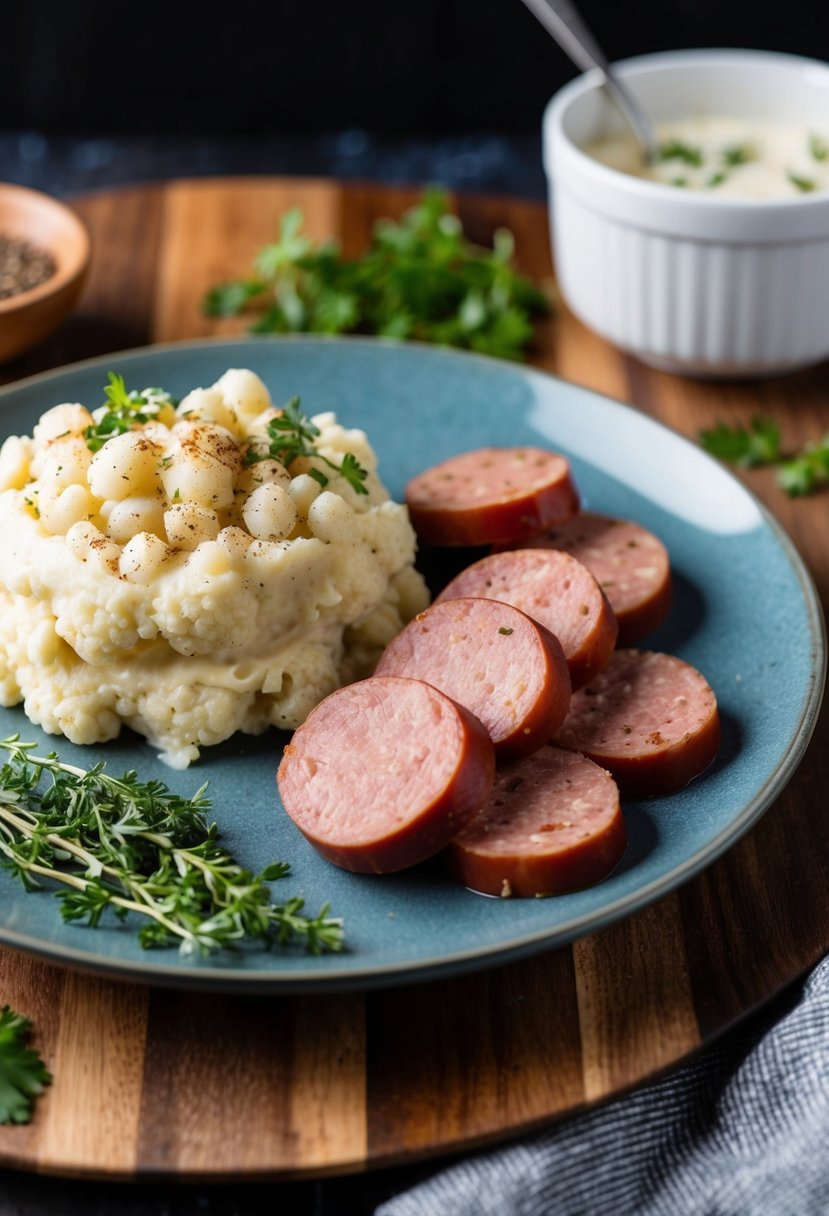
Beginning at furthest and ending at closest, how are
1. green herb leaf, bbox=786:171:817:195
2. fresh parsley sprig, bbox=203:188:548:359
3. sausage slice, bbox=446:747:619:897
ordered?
fresh parsley sprig, bbox=203:188:548:359 → green herb leaf, bbox=786:171:817:195 → sausage slice, bbox=446:747:619:897

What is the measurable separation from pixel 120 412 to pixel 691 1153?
222cm

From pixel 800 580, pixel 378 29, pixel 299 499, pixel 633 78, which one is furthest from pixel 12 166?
pixel 800 580

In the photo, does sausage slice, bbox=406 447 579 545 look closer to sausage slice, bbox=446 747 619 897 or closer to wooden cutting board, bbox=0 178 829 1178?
sausage slice, bbox=446 747 619 897

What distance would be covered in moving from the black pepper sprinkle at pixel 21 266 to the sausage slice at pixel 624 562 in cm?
217

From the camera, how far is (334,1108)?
9.17ft

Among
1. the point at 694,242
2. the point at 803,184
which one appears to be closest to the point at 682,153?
the point at 803,184

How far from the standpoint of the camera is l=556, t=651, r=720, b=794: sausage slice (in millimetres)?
3246

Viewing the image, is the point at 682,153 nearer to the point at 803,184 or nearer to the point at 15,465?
the point at 803,184

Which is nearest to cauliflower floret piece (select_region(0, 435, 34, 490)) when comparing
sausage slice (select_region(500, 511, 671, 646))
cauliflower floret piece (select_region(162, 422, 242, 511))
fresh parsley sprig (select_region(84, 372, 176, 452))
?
fresh parsley sprig (select_region(84, 372, 176, 452))

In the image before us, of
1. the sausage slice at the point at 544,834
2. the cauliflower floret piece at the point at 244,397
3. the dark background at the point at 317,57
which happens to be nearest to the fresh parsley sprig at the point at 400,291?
the cauliflower floret piece at the point at 244,397

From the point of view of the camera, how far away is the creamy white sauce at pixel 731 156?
16.3ft

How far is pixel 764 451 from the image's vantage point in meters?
4.77

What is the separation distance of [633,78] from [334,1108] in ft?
13.0

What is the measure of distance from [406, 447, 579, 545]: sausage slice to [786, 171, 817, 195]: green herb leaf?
5.20 feet
